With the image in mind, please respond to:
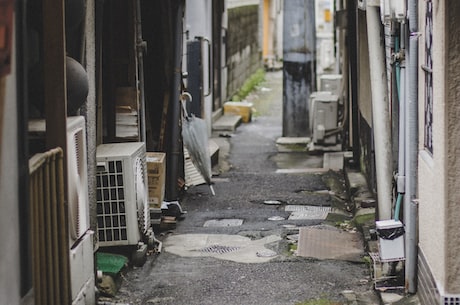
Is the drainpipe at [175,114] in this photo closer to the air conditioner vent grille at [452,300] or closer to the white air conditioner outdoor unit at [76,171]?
the white air conditioner outdoor unit at [76,171]

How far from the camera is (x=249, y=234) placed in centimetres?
1305

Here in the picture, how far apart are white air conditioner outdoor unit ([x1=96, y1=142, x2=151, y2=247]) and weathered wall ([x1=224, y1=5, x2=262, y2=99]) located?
17403 millimetres

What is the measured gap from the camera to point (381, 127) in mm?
10297

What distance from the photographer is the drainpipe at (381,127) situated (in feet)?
33.6

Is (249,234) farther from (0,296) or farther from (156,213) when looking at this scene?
(0,296)

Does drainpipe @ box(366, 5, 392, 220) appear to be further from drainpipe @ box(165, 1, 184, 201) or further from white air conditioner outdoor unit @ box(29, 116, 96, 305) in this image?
drainpipe @ box(165, 1, 184, 201)

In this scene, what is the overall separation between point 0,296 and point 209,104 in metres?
17.6

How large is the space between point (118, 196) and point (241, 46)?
22.1m

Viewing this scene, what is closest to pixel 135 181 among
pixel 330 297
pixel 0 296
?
pixel 330 297

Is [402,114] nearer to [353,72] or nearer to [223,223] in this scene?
[223,223]

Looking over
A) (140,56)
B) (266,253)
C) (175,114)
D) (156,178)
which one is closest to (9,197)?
(266,253)

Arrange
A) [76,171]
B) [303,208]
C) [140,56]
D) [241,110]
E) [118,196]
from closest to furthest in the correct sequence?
[76,171] < [118,196] < [140,56] < [303,208] < [241,110]

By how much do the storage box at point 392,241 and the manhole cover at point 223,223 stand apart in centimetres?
452

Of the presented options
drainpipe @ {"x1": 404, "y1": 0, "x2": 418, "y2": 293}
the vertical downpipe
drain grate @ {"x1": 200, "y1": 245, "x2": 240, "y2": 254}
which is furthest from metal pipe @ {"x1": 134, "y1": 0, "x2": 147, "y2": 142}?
the vertical downpipe
